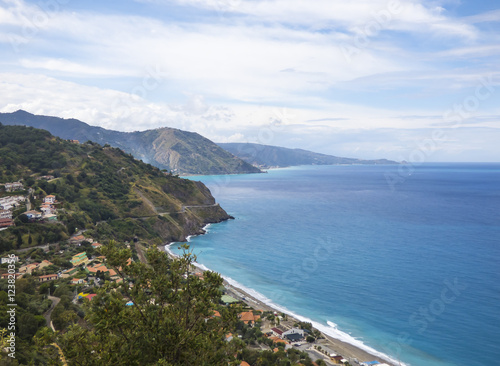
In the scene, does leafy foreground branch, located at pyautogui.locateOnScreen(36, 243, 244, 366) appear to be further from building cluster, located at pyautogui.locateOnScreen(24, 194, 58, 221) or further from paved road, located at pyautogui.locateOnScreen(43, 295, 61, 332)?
building cluster, located at pyautogui.locateOnScreen(24, 194, 58, 221)

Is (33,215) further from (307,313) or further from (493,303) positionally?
(493,303)

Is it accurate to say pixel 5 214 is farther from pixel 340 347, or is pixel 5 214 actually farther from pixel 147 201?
pixel 340 347

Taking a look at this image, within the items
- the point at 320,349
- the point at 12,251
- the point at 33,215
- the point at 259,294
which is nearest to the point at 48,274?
the point at 12,251

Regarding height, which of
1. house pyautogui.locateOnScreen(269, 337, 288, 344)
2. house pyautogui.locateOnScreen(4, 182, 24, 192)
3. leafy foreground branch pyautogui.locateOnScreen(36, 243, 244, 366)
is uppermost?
leafy foreground branch pyautogui.locateOnScreen(36, 243, 244, 366)

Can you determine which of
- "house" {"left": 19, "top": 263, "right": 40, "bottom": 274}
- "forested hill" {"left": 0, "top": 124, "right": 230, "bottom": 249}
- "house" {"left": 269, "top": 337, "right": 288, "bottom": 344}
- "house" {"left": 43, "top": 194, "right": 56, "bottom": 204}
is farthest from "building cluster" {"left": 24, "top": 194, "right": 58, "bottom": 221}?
"house" {"left": 269, "top": 337, "right": 288, "bottom": 344}

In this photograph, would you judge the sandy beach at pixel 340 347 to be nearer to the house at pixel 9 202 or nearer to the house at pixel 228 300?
the house at pixel 228 300

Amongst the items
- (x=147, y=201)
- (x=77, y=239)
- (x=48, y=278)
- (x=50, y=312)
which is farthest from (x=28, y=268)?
(x=147, y=201)
